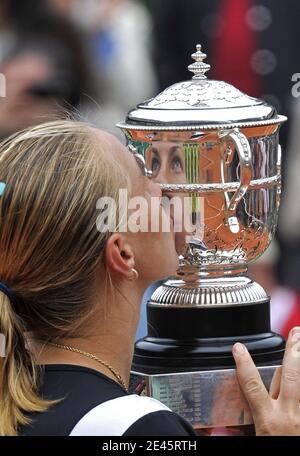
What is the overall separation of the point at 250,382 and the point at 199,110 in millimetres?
418

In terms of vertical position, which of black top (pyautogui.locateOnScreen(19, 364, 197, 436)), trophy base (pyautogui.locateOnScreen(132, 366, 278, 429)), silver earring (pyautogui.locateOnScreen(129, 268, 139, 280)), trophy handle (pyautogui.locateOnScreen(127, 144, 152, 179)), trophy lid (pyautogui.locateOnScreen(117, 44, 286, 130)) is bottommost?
trophy base (pyautogui.locateOnScreen(132, 366, 278, 429))

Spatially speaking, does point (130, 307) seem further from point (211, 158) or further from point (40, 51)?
point (40, 51)

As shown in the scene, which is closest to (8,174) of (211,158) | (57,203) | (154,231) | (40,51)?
(57,203)

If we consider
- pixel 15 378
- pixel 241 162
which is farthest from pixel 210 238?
pixel 15 378

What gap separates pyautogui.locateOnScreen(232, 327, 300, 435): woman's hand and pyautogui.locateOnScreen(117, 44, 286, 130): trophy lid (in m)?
0.33

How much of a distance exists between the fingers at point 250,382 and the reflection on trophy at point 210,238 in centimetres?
2

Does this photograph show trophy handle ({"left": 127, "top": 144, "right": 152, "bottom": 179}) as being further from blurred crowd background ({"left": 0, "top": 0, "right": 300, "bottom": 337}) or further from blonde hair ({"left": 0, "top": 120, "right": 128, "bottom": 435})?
blurred crowd background ({"left": 0, "top": 0, "right": 300, "bottom": 337})

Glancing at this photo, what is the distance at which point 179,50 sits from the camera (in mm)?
3418

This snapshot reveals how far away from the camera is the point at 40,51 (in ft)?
10.2

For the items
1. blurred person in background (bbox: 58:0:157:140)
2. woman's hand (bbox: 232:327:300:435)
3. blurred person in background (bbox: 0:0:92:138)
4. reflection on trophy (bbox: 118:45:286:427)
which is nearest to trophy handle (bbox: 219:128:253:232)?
reflection on trophy (bbox: 118:45:286:427)

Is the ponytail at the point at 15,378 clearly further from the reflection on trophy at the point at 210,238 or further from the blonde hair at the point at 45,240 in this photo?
the reflection on trophy at the point at 210,238

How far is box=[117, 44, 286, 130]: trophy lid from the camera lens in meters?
1.62

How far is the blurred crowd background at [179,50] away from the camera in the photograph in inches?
125

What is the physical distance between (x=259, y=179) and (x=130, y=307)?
15.7 inches
